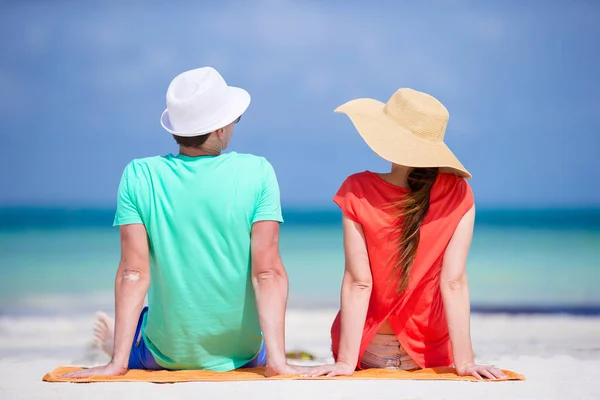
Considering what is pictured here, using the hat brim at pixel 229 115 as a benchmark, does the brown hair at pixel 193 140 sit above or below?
below

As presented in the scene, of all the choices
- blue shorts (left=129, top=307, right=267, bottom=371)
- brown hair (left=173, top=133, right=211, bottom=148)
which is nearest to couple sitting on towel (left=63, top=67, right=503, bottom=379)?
brown hair (left=173, top=133, right=211, bottom=148)

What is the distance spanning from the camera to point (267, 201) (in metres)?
2.99

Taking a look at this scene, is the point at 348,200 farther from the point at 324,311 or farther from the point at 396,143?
the point at 324,311

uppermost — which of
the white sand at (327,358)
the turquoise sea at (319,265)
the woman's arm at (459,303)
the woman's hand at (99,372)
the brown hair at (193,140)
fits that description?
the brown hair at (193,140)

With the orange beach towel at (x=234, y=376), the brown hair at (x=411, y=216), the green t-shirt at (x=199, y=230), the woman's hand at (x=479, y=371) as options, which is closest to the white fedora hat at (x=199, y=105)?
the green t-shirt at (x=199, y=230)

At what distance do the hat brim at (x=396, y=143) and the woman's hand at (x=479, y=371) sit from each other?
26.6 inches

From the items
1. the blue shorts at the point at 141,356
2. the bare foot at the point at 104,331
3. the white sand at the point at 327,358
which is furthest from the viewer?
the bare foot at the point at 104,331

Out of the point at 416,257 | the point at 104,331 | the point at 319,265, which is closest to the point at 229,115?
the point at 416,257

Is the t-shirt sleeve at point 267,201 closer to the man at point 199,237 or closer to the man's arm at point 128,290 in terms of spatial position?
the man at point 199,237

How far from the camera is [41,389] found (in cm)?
287

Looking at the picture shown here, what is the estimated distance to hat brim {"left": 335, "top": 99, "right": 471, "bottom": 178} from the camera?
2.94m

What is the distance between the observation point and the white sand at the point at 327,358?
2.75m

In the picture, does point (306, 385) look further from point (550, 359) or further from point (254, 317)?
point (550, 359)

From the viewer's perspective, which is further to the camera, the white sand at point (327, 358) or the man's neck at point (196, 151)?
the man's neck at point (196, 151)
